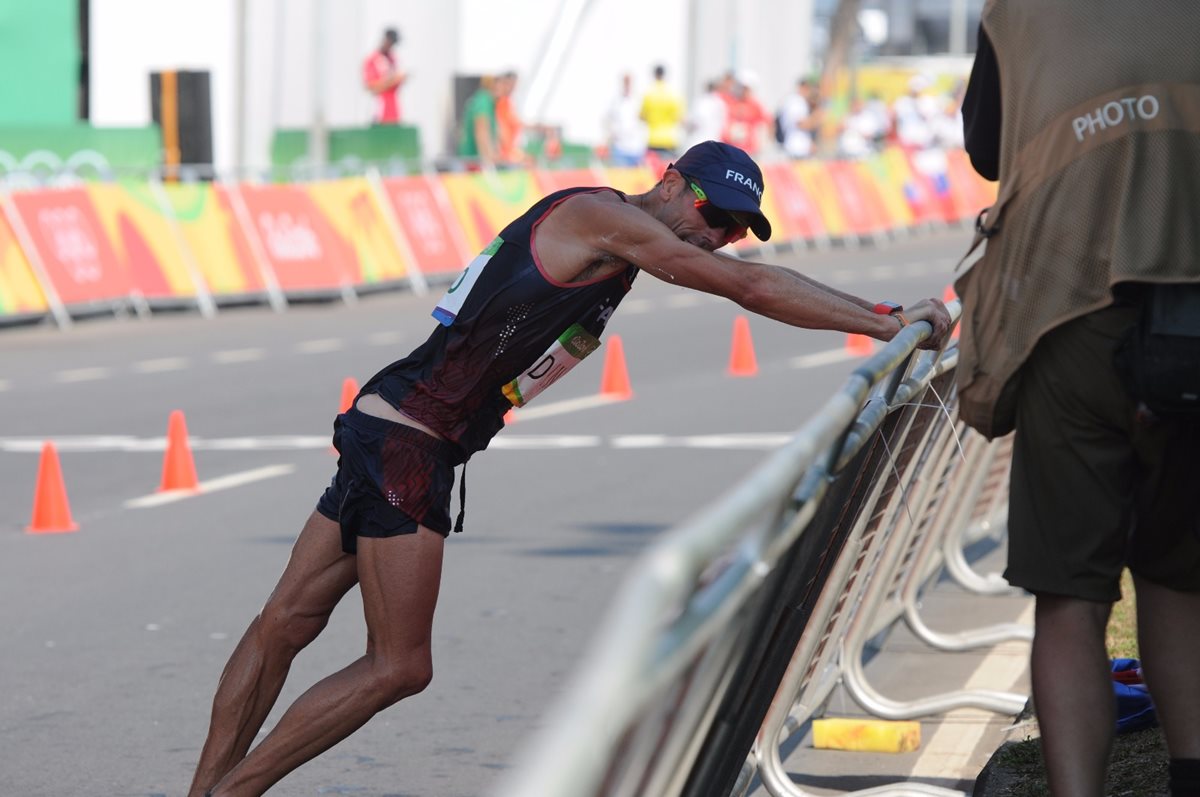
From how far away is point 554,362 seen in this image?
5.19 m

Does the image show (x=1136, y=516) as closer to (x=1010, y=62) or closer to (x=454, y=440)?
(x=1010, y=62)

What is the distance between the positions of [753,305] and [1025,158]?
110 cm

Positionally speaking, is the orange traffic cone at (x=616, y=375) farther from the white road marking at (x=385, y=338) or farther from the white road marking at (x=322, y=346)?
the white road marking at (x=385, y=338)

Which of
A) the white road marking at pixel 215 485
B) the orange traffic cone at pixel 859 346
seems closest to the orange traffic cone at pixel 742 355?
the orange traffic cone at pixel 859 346

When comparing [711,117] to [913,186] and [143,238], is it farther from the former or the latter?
[143,238]

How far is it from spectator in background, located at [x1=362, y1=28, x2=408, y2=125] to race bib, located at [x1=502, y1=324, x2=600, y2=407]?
2427 cm

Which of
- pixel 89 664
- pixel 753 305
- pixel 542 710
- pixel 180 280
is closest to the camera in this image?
pixel 753 305

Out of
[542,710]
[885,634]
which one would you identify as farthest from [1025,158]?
[885,634]

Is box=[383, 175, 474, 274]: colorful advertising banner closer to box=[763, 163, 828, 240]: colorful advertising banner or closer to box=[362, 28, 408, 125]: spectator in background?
box=[362, 28, 408, 125]: spectator in background

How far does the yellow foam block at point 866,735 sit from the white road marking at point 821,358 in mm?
10593

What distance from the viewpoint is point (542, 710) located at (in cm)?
705

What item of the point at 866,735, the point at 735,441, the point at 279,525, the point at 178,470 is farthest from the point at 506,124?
the point at 866,735

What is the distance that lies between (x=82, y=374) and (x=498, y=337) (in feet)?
38.7

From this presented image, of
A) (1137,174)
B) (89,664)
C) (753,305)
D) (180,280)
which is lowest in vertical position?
(180,280)
